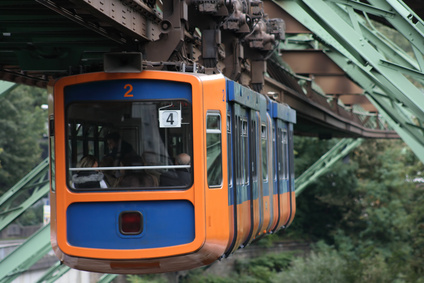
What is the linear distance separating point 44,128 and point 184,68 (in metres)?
35.2

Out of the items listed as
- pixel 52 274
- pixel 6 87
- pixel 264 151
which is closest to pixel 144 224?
pixel 264 151

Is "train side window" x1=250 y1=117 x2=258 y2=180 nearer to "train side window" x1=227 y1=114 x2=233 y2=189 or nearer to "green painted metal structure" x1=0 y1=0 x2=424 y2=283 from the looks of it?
"train side window" x1=227 y1=114 x2=233 y2=189

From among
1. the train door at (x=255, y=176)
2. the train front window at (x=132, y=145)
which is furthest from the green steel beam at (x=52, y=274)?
the train front window at (x=132, y=145)

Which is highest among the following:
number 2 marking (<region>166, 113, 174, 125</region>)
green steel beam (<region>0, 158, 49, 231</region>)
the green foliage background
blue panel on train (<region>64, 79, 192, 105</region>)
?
blue panel on train (<region>64, 79, 192, 105</region>)

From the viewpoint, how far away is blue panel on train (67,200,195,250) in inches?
351

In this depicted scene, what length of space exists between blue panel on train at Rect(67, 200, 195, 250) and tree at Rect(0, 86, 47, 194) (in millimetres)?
30067

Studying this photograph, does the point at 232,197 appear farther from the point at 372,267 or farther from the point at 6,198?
the point at 372,267

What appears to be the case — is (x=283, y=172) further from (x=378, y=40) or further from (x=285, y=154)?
(x=378, y=40)

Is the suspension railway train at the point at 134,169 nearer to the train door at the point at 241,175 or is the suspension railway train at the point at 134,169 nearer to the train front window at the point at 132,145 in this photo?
the train front window at the point at 132,145

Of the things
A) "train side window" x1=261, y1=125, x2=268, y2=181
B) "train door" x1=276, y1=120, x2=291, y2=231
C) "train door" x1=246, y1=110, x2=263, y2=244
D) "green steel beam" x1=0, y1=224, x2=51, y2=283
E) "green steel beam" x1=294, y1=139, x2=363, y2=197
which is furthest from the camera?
"green steel beam" x1=294, y1=139, x2=363, y2=197

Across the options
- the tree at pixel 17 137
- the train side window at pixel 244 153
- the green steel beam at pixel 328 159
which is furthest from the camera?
the green steel beam at pixel 328 159

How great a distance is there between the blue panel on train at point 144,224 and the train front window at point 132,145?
0.17 m

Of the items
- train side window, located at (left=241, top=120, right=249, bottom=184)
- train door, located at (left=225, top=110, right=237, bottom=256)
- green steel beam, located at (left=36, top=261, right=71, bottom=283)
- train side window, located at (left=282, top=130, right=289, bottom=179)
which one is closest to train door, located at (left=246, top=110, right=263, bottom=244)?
train side window, located at (left=241, top=120, right=249, bottom=184)

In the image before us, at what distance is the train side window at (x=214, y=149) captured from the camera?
9.10 metres
